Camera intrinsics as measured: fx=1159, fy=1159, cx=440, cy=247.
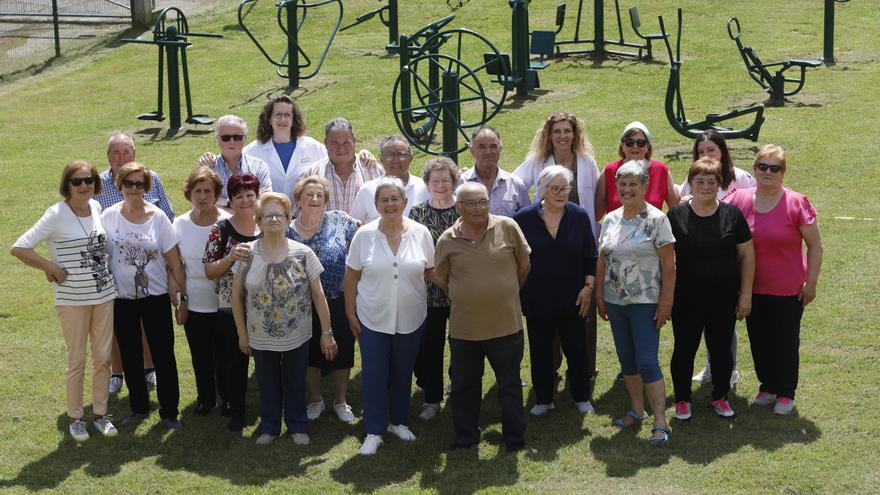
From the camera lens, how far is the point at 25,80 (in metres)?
21.1

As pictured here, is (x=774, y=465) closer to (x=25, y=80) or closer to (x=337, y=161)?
(x=337, y=161)

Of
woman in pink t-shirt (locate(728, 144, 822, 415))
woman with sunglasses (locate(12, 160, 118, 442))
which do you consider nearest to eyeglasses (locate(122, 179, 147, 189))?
woman with sunglasses (locate(12, 160, 118, 442))

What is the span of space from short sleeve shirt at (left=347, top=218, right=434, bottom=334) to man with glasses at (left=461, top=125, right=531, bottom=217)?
37.6 inches

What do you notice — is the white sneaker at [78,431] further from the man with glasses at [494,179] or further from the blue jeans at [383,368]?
the man with glasses at [494,179]

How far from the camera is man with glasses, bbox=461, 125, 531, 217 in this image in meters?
8.23

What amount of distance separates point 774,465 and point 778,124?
31.6 ft

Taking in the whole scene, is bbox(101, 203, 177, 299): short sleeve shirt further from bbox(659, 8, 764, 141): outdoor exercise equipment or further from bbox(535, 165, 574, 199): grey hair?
bbox(659, 8, 764, 141): outdoor exercise equipment

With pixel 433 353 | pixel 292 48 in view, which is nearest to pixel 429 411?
pixel 433 353

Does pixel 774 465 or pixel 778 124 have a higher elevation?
pixel 778 124

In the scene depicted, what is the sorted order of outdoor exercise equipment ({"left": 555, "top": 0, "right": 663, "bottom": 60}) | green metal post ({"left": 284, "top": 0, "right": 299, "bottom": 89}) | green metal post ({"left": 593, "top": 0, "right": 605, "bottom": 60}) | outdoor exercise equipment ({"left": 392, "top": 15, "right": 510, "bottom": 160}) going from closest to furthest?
outdoor exercise equipment ({"left": 392, "top": 15, "right": 510, "bottom": 160}) < green metal post ({"left": 284, "top": 0, "right": 299, "bottom": 89}) < outdoor exercise equipment ({"left": 555, "top": 0, "right": 663, "bottom": 60}) < green metal post ({"left": 593, "top": 0, "right": 605, "bottom": 60})

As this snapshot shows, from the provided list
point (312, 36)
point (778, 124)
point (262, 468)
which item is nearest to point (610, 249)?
point (262, 468)

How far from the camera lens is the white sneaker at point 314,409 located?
26.5ft

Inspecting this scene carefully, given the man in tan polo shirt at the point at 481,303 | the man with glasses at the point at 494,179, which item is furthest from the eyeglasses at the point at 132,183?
the man with glasses at the point at 494,179

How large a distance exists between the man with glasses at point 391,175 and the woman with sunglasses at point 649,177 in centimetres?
131
